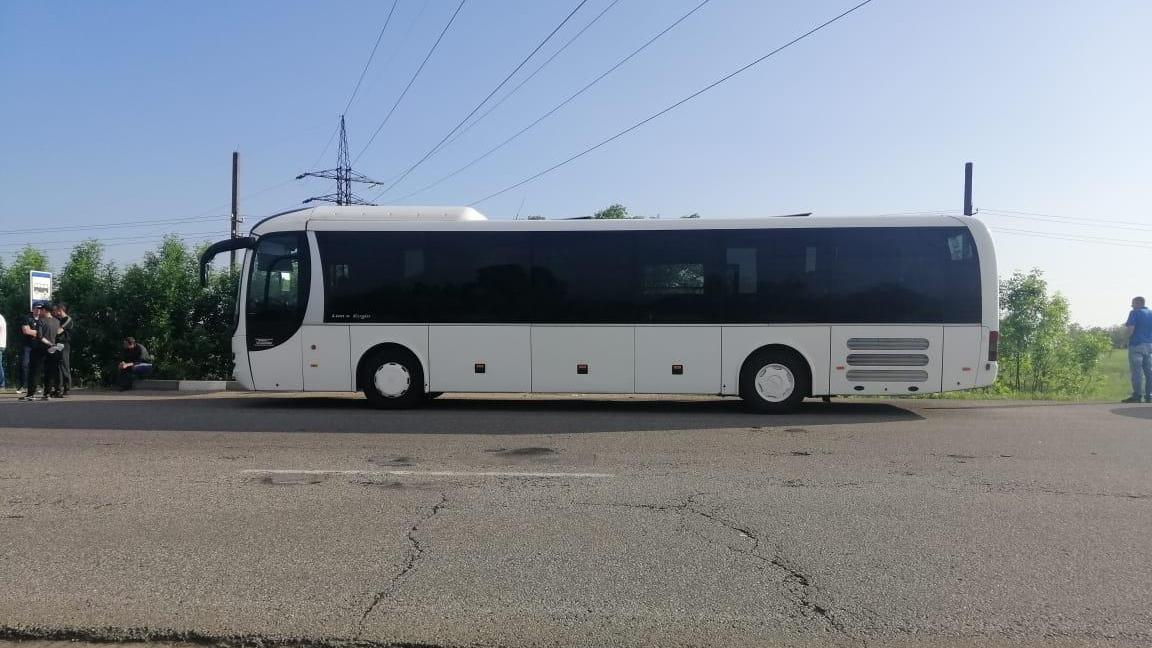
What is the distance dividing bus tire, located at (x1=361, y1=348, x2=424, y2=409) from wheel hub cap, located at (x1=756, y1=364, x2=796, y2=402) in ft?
17.0

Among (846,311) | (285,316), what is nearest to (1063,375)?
(846,311)

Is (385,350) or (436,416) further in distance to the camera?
(385,350)

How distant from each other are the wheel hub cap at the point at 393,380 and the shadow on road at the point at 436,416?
32 cm

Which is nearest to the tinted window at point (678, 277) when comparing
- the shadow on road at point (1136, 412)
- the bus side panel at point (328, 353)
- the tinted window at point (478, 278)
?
the tinted window at point (478, 278)

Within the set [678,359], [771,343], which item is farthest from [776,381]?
[678,359]

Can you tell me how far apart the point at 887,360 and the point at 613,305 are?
4.10m

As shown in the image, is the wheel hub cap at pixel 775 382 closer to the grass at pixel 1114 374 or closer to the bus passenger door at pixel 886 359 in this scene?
the bus passenger door at pixel 886 359

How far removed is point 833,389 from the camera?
10.9 m

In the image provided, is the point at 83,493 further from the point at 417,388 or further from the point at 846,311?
the point at 846,311

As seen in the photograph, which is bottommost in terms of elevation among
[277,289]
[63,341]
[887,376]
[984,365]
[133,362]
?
[133,362]

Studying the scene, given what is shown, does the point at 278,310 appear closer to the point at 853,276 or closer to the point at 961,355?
the point at 853,276

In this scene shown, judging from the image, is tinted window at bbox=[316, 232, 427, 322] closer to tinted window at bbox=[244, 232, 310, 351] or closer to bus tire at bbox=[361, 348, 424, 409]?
tinted window at bbox=[244, 232, 310, 351]

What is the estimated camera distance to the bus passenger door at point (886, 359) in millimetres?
10734

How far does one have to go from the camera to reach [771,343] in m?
11.0
